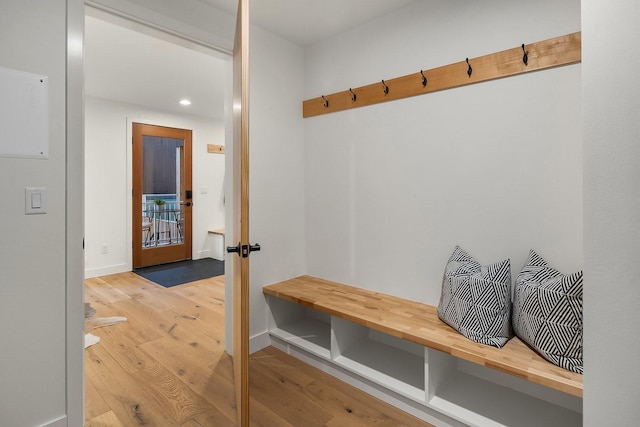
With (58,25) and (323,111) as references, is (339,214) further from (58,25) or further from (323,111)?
(58,25)

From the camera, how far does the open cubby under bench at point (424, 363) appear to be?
4.88 feet

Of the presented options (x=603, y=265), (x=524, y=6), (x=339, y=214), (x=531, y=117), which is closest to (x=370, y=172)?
(x=339, y=214)

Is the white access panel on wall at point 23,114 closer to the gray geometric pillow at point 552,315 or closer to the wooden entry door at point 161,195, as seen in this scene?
the gray geometric pillow at point 552,315

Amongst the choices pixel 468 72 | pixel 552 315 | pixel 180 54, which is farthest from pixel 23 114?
pixel 552 315

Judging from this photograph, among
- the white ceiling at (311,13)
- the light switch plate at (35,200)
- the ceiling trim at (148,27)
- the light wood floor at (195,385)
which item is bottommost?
the light wood floor at (195,385)

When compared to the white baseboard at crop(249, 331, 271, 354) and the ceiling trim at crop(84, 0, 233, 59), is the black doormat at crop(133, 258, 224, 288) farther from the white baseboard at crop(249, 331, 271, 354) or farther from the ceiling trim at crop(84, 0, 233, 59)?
the ceiling trim at crop(84, 0, 233, 59)

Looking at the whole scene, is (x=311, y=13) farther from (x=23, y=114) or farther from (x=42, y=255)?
(x=42, y=255)

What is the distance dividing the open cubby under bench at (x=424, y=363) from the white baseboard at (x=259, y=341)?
62 mm

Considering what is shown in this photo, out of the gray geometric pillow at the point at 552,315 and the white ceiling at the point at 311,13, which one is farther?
the white ceiling at the point at 311,13

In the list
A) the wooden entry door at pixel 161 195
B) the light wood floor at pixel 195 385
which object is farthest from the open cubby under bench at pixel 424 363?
the wooden entry door at pixel 161 195

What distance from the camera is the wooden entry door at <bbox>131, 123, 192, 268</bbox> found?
4.90 m

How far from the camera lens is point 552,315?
138 cm

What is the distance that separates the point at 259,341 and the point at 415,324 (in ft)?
4.09

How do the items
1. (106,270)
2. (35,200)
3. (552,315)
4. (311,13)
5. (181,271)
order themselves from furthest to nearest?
(181,271) < (106,270) < (311,13) < (35,200) < (552,315)
